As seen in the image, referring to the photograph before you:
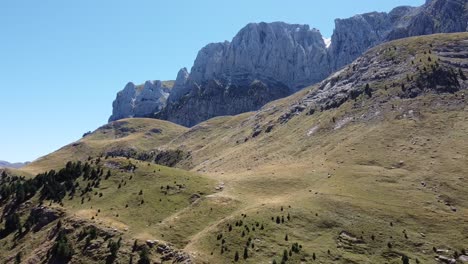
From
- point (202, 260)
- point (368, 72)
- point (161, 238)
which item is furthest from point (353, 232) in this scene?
point (368, 72)

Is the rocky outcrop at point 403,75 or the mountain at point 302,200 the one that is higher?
the rocky outcrop at point 403,75

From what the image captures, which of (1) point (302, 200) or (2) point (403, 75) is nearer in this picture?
(1) point (302, 200)

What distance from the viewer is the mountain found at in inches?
2876

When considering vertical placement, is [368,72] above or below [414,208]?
above

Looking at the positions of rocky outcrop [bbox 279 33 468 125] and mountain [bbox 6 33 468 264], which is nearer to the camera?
mountain [bbox 6 33 468 264]

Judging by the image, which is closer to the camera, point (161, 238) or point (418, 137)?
point (161, 238)

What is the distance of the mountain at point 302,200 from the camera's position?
73062mm

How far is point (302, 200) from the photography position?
90750mm

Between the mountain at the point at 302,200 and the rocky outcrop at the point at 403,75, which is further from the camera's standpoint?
the rocky outcrop at the point at 403,75

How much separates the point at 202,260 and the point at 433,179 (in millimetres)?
58250

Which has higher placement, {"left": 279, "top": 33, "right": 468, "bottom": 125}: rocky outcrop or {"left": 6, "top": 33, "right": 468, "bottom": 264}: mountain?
{"left": 279, "top": 33, "right": 468, "bottom": 125}: rocky outcrop

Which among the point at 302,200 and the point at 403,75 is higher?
the point at 403,75

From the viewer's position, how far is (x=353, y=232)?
254 feet

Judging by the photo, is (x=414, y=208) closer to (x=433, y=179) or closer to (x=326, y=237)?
(x=433, y=179)
